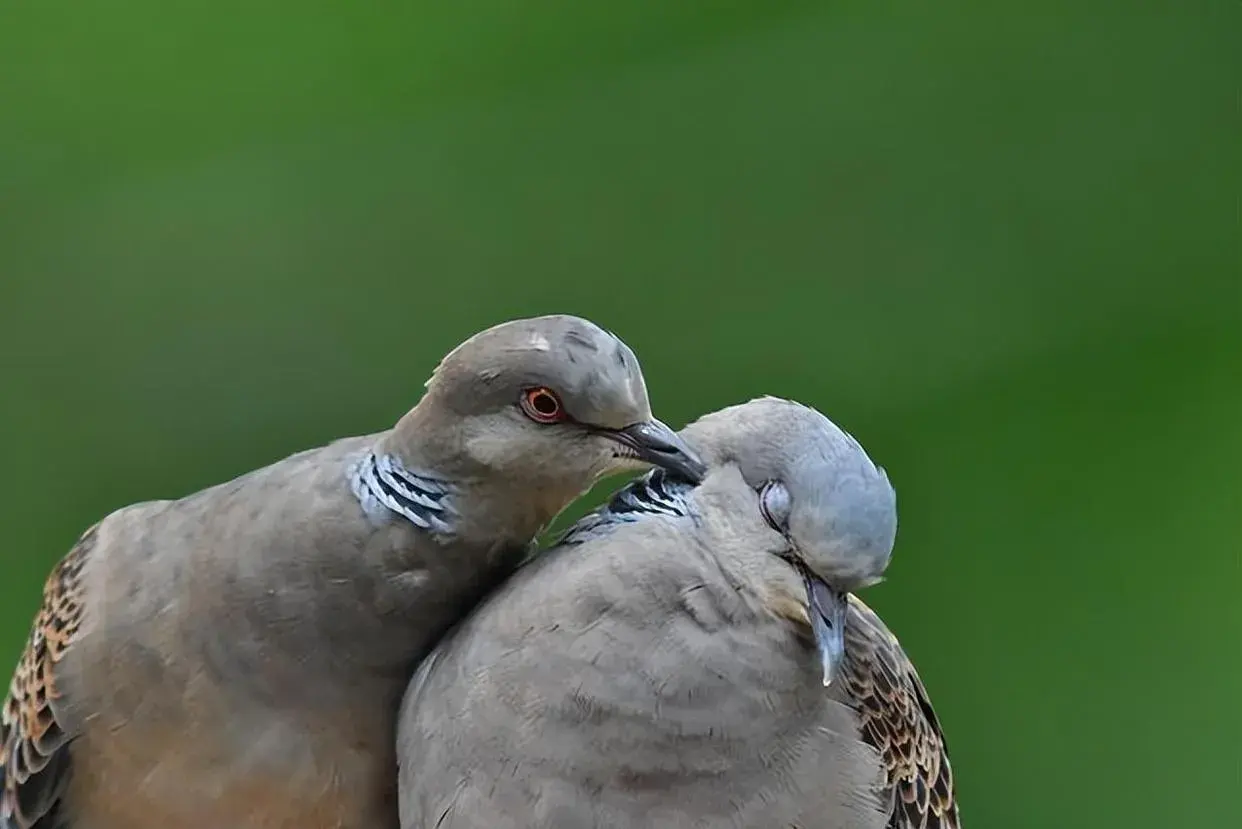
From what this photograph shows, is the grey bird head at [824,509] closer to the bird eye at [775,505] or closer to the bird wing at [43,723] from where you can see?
the bird eye at [775,505]

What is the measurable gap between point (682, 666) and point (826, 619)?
113 millimetres

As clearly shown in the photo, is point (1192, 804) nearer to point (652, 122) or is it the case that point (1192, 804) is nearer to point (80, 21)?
point (652, 122)

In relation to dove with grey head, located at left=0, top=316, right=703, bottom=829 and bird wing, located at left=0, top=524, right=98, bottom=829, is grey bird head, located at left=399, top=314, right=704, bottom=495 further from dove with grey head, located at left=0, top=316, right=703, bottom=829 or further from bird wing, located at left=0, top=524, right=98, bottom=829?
bird wing, located at left=0, top=524, right=98, bottom=829

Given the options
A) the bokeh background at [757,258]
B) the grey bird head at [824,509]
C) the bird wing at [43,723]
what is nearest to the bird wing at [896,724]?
→ the grey bird head at [824,509]

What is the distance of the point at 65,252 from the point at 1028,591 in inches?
69.8

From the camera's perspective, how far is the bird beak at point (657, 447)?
1.05 m

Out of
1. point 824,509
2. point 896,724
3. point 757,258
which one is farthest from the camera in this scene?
point 757,258

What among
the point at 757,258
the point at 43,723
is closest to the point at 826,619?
the point at 43,723

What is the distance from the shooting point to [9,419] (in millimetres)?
2348

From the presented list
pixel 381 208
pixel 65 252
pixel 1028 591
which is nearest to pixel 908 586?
pixel 1028 591

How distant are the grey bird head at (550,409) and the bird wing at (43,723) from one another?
44 centimetres

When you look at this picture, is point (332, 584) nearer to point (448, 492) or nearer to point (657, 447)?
point (448, 492)

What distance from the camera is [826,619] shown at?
960 millimetres

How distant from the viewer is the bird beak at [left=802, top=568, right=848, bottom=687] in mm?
951
